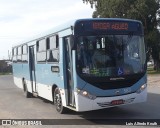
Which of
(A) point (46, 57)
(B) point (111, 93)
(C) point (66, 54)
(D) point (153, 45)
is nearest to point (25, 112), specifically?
(A) point (46, 57)

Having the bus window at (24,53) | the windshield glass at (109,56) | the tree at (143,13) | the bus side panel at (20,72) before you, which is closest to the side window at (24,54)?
the bus window at (24,53)

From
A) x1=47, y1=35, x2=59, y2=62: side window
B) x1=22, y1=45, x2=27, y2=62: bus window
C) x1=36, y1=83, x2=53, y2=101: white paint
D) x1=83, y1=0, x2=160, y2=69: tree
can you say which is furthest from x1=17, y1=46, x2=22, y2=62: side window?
x1=83, y1=0, x2=160, y2=69: tree

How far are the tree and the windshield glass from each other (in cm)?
3203

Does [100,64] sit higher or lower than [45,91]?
higher

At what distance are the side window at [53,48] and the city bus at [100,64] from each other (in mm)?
289

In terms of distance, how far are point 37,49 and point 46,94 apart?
2237 mm

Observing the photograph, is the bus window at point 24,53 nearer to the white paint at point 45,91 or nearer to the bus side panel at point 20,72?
the bus side panel at point 20,72

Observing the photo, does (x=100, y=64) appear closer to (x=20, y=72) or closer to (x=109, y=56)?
(x=109, y=56)

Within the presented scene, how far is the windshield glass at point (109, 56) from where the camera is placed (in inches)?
432

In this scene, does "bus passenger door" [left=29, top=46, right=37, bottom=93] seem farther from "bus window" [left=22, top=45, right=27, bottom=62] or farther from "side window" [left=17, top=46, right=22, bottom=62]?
"side window" [left=17, top=46, right=22, bottom=62]

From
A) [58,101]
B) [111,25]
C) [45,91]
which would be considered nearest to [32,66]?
[45,91]

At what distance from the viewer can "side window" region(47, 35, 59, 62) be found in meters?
Answer: 12.9

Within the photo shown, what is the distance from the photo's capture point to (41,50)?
50.1 feet

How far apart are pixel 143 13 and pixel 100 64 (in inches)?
1369
